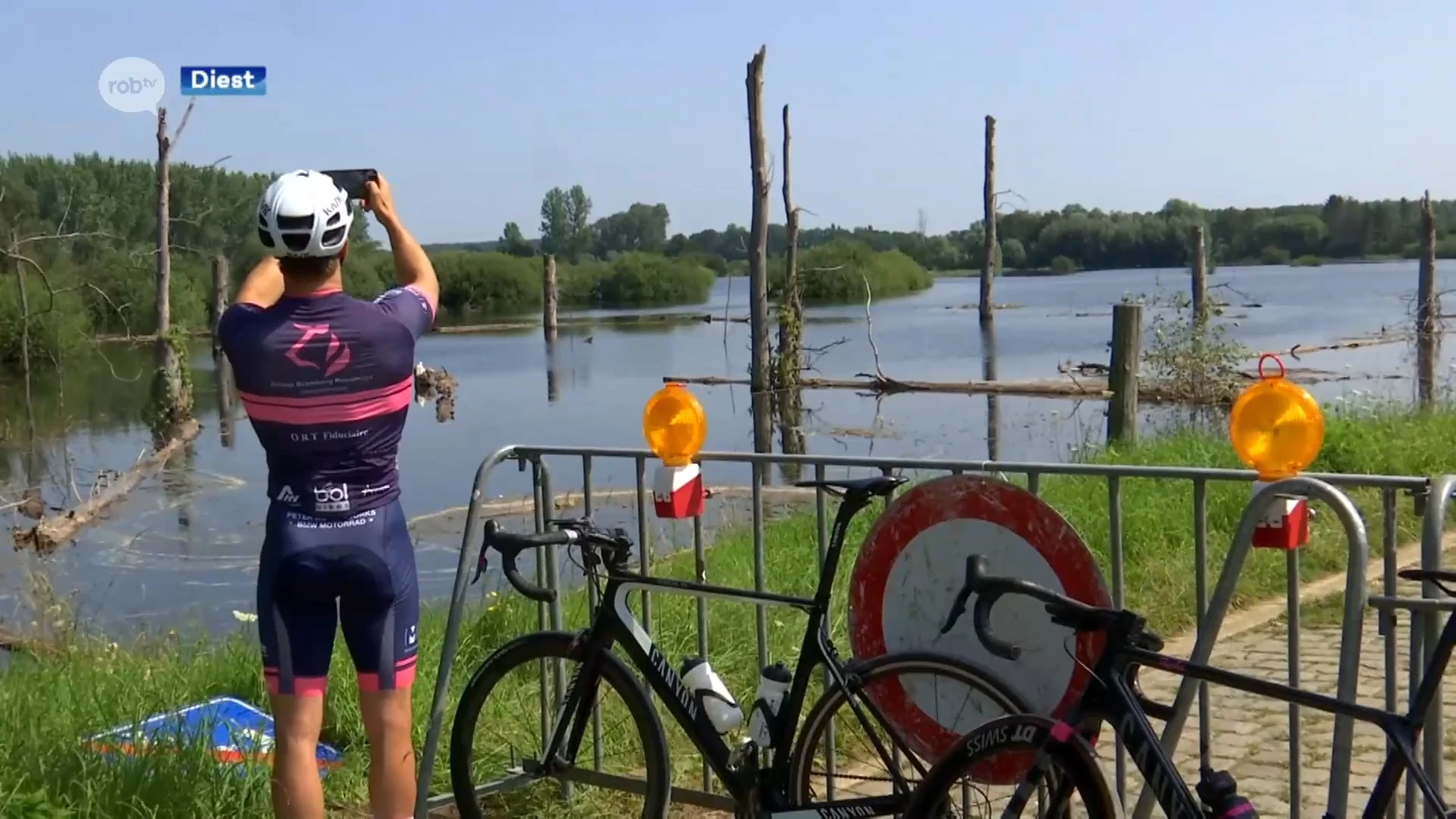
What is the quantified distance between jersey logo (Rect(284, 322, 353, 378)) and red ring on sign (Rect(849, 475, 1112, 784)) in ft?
4.94

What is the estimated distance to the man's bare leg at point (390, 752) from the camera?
12.0 ft

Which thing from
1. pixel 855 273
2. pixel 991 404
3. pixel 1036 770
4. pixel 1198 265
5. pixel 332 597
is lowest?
pixel 991 404

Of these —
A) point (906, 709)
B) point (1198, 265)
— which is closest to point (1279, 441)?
point (906, 709)

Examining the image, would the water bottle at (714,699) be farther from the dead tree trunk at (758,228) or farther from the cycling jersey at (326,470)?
the dead tree trunk at (758,228)

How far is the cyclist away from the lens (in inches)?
134

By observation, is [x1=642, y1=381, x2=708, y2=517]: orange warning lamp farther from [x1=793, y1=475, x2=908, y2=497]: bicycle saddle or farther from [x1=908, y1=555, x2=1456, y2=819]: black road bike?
[x1=908, y1=555, x2=1456, y2=819]: black road bike

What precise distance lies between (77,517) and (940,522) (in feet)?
40.2

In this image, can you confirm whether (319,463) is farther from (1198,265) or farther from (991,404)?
(1198,265)

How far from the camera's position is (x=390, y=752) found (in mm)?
3725

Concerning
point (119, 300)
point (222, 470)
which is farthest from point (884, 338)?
point (222, 470)

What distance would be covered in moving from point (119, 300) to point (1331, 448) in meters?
37.1

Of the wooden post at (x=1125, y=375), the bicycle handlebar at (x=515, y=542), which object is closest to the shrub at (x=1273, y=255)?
the wooden post at (x=1125, y=375)

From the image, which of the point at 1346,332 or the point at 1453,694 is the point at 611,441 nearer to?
the point at 1453,694

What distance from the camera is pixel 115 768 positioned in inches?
172
